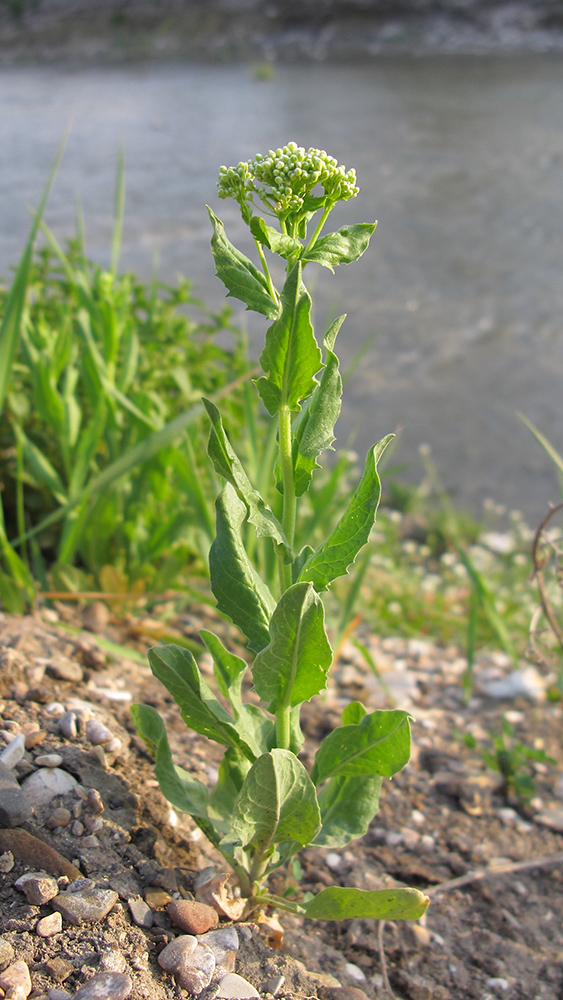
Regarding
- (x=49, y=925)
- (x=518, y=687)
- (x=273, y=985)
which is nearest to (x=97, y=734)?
(x=49, y=925)

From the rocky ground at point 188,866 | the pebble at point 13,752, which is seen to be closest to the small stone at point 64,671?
the rocky ground at point 188,866

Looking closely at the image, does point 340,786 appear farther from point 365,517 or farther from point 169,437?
point 169,437

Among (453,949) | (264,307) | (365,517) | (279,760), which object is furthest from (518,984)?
(264,307)

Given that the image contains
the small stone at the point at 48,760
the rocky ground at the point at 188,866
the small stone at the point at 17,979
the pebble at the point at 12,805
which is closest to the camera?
the small stone at the point at 17,979

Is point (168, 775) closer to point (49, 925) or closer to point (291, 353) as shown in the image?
point (49, 925)

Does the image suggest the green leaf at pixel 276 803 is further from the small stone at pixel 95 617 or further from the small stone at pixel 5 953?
the small stone at pixel 95 617
